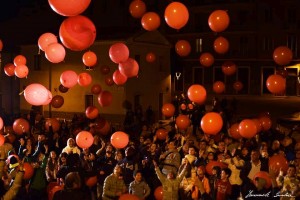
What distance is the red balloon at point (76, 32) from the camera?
7782mm

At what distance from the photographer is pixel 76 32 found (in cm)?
783

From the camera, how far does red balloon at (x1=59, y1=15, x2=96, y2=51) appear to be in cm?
778

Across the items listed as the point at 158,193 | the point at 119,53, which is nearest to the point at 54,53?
the point at 119,53

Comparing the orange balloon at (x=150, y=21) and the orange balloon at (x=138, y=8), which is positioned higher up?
the orange balloon at (x=138, y=8)

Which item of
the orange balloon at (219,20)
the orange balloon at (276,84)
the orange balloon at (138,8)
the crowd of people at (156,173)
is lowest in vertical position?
the crowd of people at (156,173)

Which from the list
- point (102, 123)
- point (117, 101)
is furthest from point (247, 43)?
point (102, 123)

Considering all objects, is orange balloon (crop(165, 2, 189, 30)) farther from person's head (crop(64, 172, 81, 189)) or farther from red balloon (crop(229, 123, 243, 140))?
person's head (crop(64, 172, 81, 189))

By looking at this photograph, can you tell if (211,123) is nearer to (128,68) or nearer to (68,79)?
(128,68)

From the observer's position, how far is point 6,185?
7.20 meters

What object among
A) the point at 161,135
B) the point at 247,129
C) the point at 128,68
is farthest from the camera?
the point at 128,68

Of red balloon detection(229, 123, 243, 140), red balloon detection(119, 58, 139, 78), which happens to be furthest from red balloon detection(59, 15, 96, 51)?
red balloon detection(229, 123, 243, 140)

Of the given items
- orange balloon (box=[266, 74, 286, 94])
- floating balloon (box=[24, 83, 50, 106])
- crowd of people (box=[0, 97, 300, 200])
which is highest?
orange balloon (box=[266, 74, 286, 94])

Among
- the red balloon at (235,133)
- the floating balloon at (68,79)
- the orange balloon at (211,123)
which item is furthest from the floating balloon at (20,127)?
the red balloon at (235,133)

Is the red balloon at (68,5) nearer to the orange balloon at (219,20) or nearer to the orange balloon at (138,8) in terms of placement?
the orange balloon at (219,20)
